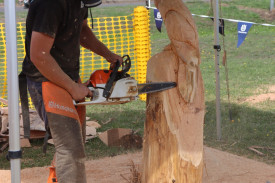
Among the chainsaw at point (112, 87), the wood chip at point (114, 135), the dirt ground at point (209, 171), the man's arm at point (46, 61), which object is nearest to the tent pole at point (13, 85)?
the man's arm at point (46, 61)

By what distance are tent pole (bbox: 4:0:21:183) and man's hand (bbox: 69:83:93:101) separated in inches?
17.8

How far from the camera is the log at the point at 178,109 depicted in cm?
315

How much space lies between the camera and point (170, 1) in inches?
125

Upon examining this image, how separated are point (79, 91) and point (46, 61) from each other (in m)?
0.32

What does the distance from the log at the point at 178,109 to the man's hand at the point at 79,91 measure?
0.49 m

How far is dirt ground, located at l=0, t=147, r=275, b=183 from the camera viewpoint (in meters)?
4.41

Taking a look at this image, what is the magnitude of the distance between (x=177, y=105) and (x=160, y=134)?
23cm

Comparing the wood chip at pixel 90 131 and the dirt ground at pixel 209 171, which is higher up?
the wood chip at pixel 90 131

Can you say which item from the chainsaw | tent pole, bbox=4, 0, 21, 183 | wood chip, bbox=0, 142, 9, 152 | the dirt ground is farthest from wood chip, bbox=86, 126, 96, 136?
tent pole, bbox=4, 0, 21, 183

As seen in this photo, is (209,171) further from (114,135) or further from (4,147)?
(4,147)

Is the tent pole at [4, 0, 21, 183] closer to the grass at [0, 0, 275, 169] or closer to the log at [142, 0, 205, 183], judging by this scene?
the log at [142, 0, 205, 183]

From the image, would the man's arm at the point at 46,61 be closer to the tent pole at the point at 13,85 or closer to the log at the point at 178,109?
the tent pole at the point at 13,85

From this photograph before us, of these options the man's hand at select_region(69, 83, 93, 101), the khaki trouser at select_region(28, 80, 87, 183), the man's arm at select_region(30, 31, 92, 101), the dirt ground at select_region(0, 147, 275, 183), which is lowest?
the dirt ground at select_region(0, 147, 275, 183)

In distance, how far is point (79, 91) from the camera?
299cm
